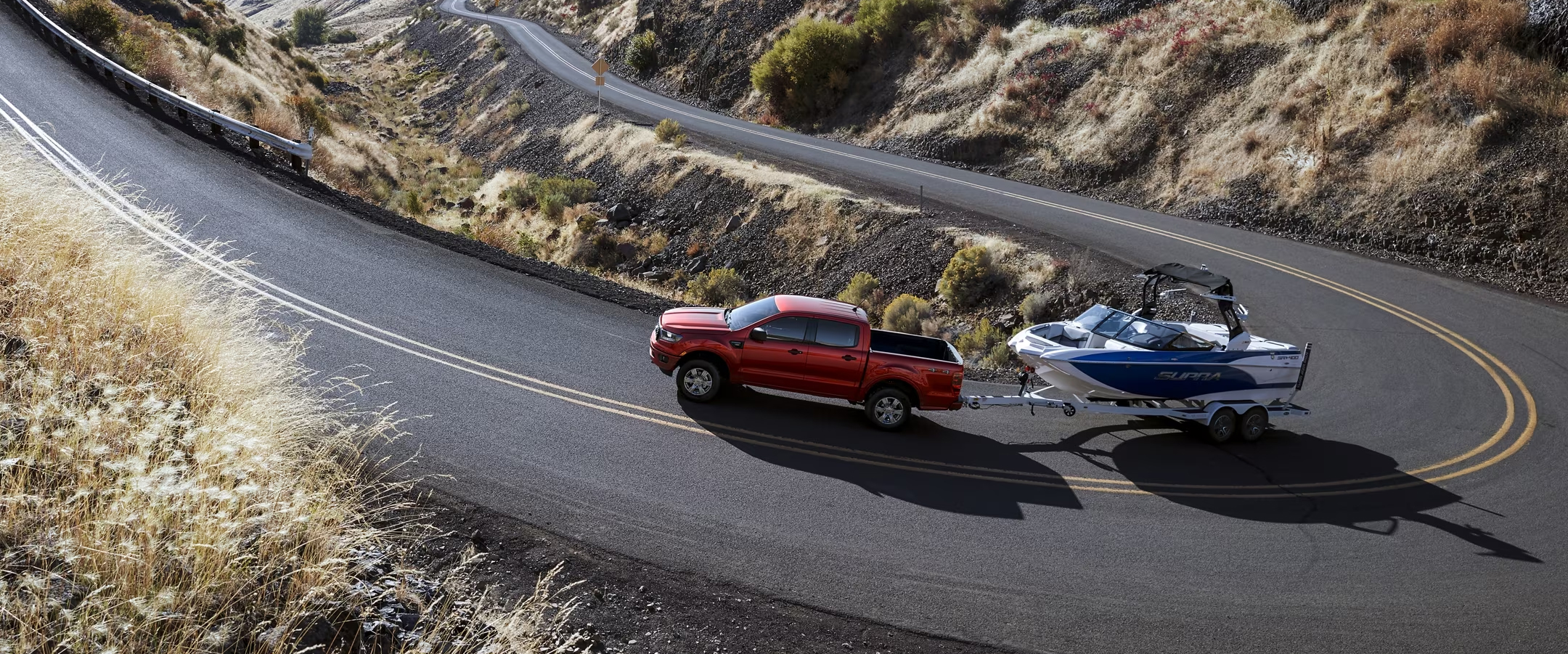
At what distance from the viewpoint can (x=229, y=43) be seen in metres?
40.8

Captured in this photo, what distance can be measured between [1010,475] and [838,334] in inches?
119

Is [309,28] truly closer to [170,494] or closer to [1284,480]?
[170,494]

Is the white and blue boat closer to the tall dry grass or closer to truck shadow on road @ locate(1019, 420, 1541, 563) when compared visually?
truck shadow on road @ locate(1019, 420, 1541, 563)

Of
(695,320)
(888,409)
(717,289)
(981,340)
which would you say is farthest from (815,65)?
(888,409)

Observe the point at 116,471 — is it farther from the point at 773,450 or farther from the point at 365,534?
the point at 773,450

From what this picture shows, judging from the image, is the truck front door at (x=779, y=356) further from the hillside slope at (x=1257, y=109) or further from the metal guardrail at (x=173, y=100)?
the hillside slope at (x=1257, y=109)

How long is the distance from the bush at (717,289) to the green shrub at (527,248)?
15.4 ft

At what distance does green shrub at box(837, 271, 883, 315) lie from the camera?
2180cm

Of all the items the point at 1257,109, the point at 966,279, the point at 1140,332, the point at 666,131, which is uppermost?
the point at 1257,109

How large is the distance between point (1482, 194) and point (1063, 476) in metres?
18.4

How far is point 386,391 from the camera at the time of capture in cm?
1157

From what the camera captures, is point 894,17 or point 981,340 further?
point 894,17

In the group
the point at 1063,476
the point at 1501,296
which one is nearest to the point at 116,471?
the point at 1063,476

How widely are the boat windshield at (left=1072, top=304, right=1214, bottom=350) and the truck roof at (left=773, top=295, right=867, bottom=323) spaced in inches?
137
